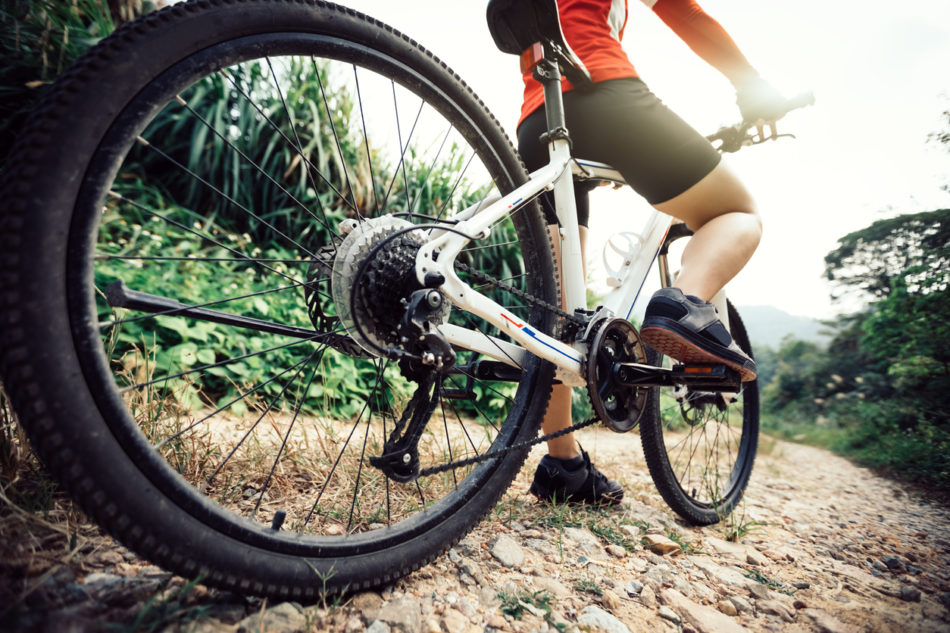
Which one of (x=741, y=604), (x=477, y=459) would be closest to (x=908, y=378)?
(x=741, y=604)

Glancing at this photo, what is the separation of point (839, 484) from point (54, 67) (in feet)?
19.5

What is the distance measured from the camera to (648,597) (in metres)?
1.11

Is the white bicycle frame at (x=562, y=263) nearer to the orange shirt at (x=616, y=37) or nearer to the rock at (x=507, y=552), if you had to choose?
the orange shirt at (x=616, y=37)

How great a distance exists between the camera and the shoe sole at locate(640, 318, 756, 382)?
1.28m

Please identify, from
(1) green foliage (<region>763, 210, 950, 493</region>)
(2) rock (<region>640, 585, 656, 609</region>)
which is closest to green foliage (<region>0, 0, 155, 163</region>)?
(2) rock (<region>640, 585, 656, 609</region>)

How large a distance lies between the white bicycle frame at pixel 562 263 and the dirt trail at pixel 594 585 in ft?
1.71

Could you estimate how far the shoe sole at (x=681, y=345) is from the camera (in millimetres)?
1283

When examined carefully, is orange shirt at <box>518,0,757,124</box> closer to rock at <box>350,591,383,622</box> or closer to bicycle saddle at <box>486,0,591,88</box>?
bicycle saddle at <box>486,0,591,88</box>

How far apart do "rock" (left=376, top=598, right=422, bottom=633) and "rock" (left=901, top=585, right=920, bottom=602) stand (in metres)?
1.38

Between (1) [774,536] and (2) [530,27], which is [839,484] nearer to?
(1) [774,536]

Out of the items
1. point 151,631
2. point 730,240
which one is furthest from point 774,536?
point 151,631

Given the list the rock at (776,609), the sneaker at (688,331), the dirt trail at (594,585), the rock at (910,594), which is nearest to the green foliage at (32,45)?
the dirt trail at (594,585)

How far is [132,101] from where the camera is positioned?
750mm

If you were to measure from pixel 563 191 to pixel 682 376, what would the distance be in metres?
0.66
